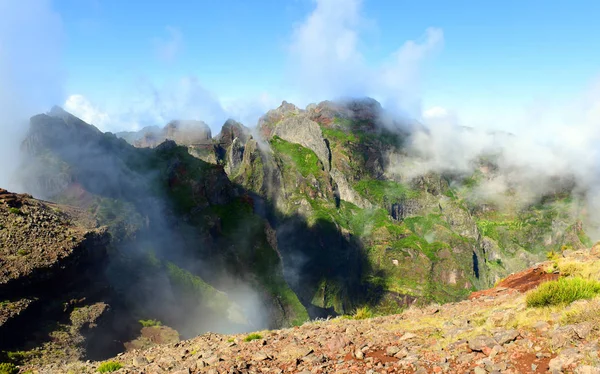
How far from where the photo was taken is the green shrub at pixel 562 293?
14195 mm

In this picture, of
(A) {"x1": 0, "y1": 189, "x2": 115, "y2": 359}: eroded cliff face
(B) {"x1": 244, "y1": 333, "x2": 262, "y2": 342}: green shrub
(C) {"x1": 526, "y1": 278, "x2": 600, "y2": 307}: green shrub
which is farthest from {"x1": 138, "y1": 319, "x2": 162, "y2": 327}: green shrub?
(C) {"x1": 526, "y1": 278, "x2": 600, "y2": 307}: green shrub

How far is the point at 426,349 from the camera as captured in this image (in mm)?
13383

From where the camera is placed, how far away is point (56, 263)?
4519 centimetres

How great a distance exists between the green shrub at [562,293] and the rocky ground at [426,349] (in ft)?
1.98

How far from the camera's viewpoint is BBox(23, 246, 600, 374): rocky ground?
10625mm

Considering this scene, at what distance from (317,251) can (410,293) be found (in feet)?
173

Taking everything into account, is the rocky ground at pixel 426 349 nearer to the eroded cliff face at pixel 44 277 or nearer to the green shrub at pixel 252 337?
the green shrub at pixel 252 337

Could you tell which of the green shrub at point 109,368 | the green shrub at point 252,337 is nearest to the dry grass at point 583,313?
the green shrub at point 252,337

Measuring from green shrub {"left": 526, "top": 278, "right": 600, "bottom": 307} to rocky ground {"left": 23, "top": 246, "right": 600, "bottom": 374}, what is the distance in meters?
0.60

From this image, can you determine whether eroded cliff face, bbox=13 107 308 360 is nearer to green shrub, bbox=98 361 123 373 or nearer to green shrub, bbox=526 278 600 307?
green shrub, bbox=98 361 123 373

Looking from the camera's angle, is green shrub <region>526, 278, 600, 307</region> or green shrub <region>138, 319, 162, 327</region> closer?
green shrub <region>526, 278, 600, 307</region>

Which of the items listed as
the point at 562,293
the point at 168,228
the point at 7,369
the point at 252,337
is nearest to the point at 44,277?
the point at 7,369

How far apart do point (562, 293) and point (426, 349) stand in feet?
20.1

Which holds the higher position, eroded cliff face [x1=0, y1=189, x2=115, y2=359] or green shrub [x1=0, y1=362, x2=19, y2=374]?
eroded cliff face [x1=0, y1=189, x2=115, y2=359]
